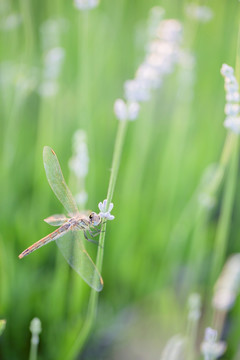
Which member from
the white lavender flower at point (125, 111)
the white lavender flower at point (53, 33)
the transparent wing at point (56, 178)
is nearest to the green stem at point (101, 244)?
the white lavender flower at point (125, 111)

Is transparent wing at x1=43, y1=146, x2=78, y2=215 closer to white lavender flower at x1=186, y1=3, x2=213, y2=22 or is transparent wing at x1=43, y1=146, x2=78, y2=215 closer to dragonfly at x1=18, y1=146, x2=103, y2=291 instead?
dragonfly at x1=18, y1=146, x2=103, y2=291

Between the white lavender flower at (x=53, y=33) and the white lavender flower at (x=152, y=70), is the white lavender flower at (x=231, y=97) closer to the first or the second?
the white lavender flower at (x=152, y=70)

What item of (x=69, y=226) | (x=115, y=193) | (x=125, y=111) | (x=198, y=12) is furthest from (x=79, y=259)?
(x=198, y=12)

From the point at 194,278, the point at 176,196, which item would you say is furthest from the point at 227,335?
the point at 176,196

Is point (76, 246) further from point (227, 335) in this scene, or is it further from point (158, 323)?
point (227, 335)

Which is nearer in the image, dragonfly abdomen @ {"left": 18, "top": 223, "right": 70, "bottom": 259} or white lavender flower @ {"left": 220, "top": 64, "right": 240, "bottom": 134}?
white lavender flower @ {"left": 220, "top": 64, "right": 240, "bottom": 134}

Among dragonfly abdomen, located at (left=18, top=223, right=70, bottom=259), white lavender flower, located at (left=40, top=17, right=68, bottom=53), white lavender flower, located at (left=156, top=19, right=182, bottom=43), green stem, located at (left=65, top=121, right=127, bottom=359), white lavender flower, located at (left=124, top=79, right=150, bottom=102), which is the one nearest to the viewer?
green stem, located at (left=65, top=121, right=127, bottom=359)

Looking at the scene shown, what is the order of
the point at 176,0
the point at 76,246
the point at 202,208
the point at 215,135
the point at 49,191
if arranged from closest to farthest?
the point at 76,246
the point at 202,208
the point at 49,191
the point at 215,135
the point at 176,0

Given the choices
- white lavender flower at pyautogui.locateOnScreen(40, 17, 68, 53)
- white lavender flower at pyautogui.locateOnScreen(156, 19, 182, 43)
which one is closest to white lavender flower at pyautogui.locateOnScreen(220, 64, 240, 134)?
white lavender flower at pyautogui.locateOnScreen(156, 19, 182, 43)

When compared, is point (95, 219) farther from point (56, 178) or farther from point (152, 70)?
point (152, 70)
